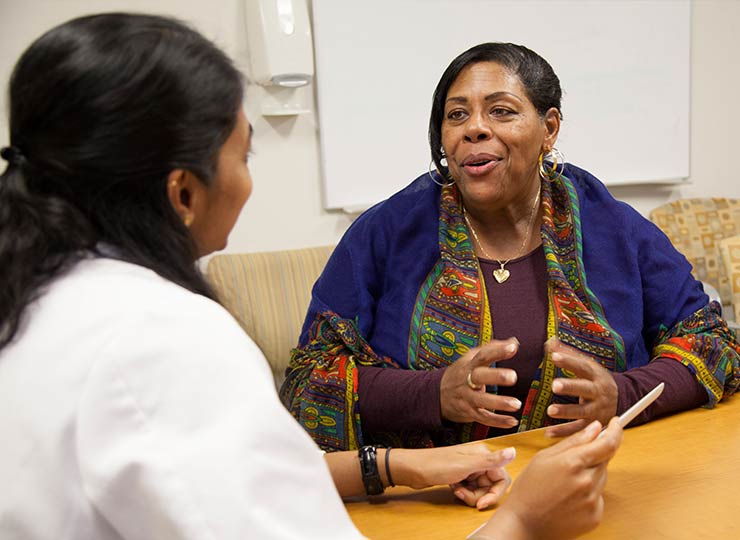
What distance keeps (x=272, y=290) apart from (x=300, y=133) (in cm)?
74

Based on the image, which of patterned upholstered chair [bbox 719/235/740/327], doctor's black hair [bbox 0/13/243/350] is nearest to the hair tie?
doctor's black hair [bbox 0/13/243/350]

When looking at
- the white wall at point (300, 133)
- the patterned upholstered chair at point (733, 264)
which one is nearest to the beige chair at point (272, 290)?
the white wall at point (300, 133)

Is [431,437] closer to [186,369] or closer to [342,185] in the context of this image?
[186,369]

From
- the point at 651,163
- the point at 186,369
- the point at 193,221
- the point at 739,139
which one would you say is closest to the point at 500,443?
the point at 193,221

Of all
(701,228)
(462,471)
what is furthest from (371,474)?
(701,228)

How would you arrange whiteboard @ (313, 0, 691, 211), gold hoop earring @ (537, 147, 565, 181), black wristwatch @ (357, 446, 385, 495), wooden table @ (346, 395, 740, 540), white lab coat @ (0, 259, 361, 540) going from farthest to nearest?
whiteboard @ (313, 0, 691, 211) < gold hoop earring @ (537, 147, 565, 181) < black wristwatch @ (357, 446, 385, 495) < wooden table @ (346, 395, 740, 540) < white lab coat @ (0, 259, 361, 540)

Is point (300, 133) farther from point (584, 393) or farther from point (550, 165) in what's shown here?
point (584, 393)

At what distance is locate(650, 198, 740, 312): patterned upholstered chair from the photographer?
3738mm

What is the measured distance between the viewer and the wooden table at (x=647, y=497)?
1.10m

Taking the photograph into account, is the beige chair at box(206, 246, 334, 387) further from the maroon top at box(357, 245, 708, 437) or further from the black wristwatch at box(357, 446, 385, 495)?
the black wristwatch at box(357, 446, 385, 495)

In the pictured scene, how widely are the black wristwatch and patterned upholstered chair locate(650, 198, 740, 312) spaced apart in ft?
9.36

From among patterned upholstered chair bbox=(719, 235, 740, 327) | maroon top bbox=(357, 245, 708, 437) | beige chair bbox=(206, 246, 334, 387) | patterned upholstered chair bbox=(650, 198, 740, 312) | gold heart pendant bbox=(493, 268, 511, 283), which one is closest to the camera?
maroon top bbox=(357, 245, 708, 437)

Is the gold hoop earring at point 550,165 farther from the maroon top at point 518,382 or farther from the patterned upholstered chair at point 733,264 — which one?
the patterned upholstered chair at point 733,264

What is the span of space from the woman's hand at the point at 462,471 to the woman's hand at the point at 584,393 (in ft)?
0.86
